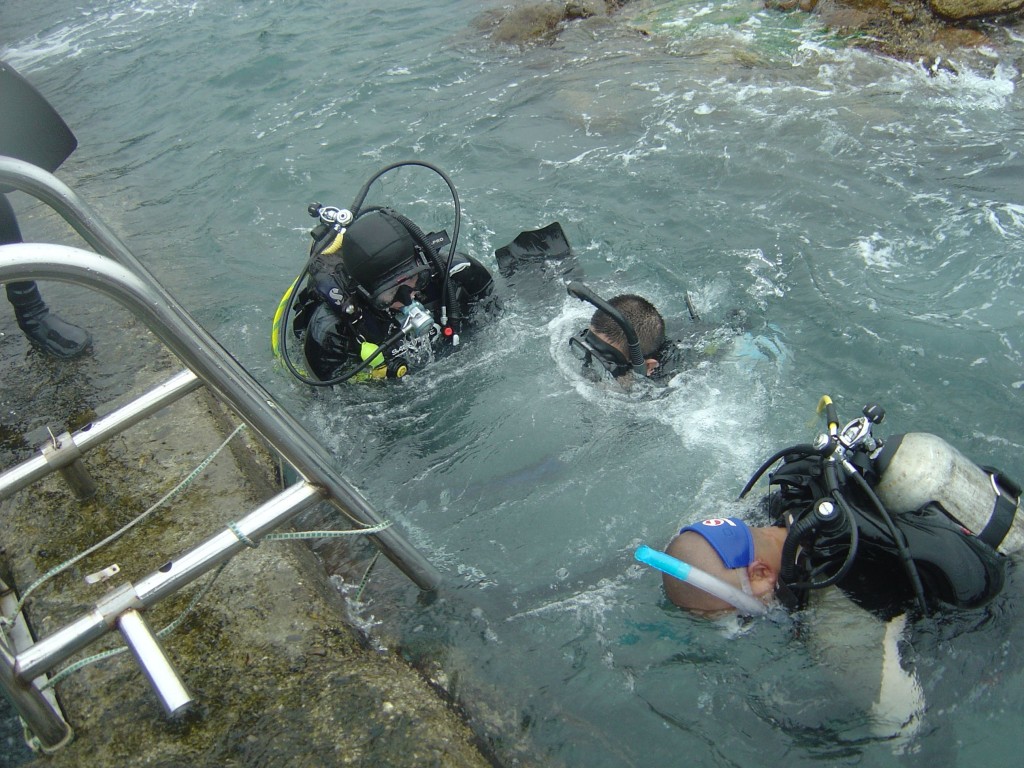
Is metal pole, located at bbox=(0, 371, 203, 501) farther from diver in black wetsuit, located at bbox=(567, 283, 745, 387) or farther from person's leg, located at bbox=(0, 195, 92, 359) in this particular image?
person's leg, located at bbox=(0, 195, 92, 359)

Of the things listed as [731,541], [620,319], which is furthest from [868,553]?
[620,319]

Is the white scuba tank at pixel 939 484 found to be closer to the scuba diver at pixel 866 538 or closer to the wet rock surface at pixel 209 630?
the scuba diver at pixel 866 538

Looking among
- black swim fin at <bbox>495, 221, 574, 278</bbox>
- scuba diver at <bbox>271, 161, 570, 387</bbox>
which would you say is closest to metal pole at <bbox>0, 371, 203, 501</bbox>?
scuba diver at <bbox>271, 161, 570, 387</bbox>

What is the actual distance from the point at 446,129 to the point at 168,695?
22.9 feet

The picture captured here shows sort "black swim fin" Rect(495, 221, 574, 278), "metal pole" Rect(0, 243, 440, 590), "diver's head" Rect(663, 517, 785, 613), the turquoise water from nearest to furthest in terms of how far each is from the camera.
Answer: "metal pole" Rect(0, 243, 440, 590), "diver's head" Rect(663, 517, 785, 613), the turquoise water, "black swim fin" Rect(495, 221, 574, 278)

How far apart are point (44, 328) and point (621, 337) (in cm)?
343

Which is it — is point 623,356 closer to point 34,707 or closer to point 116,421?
point 116,421

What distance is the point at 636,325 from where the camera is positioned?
407cm

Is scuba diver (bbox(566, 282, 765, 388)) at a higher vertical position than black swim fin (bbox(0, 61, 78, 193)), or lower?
lower

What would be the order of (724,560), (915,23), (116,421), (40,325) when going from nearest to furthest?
1. (116,421)
2. (724,560)
3. (40,325)
4. (915,23)

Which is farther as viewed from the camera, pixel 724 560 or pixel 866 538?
pixel 724 560

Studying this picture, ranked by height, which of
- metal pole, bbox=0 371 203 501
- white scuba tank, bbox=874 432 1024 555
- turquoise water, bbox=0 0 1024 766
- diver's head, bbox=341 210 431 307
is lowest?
turquoise water, bbox=0 0 1024 766

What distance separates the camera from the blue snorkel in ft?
7.92

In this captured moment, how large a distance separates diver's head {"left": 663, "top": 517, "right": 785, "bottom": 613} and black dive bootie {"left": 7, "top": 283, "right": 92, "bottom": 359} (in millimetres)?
3752
